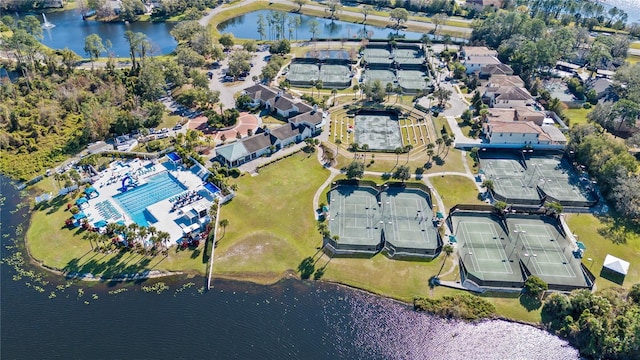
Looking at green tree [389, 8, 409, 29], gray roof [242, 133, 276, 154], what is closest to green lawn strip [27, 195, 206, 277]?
gray roof [242, 133, 276, 154]

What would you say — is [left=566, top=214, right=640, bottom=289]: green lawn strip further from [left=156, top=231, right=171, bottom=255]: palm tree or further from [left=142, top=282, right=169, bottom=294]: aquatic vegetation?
[left=156, top=231, right=171, bottom=255]: palm tree

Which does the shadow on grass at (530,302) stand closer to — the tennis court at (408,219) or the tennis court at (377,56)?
the tennis court at (408,219)

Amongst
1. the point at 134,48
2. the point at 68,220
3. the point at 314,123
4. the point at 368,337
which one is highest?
the point at 134,48

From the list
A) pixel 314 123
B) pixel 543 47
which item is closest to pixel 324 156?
pixel 314 123

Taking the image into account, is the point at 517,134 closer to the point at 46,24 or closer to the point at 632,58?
the point at 632,58

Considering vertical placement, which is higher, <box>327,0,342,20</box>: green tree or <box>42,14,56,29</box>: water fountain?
<box>327,0,342,20</box>: green tree

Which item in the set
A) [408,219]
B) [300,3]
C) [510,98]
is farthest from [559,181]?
[300,3]

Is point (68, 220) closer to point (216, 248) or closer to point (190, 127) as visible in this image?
point (216, 248)
